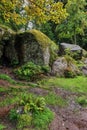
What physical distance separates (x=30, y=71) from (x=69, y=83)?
196cm

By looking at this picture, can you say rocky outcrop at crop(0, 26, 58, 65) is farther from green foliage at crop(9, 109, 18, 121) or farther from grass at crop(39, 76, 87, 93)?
green foliage at crop(9, 109, 18, 121)

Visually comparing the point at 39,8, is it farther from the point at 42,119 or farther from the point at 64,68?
the point at 42,119

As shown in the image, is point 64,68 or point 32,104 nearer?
point 32,104

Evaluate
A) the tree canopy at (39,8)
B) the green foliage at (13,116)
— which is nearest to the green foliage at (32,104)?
the green foliage at (13,116)

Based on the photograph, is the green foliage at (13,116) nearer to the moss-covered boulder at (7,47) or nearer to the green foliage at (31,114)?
the green foliage at (31,114)

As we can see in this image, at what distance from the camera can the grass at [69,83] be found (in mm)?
13097

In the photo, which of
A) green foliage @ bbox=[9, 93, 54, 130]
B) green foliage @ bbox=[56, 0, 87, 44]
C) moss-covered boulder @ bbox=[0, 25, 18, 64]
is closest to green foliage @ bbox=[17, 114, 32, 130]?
green foliage @ bbox=[9, 93, 54, 130]

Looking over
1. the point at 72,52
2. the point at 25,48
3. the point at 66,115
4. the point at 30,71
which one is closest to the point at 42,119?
the point at 66,115

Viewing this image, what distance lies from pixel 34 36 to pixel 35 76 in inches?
102

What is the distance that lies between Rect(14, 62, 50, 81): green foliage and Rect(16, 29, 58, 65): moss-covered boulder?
0.55 metres

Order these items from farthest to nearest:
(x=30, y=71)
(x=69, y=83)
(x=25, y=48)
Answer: (x=25, y=48) → (x=30, y=71) → (x=69, y=83)

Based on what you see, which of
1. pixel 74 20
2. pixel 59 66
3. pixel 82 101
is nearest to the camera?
pixel 82 101

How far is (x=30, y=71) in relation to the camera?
46.0ft

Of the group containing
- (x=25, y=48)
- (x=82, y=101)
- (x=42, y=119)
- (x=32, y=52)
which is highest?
(x=25, y=48)
